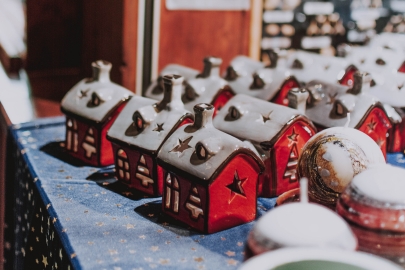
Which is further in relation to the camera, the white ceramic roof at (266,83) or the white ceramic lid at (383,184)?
the white ceramic roof at (266,83)

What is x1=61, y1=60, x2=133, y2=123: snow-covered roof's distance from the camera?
1.69 m

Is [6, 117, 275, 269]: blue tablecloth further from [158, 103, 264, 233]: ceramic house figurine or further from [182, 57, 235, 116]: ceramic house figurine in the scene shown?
[182, 57, 235, 116]: ceramic house figurine

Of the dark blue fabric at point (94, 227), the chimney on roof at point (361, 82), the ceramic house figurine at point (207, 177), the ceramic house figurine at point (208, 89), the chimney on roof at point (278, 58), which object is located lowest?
the dark blue fabric at point (94, 227)

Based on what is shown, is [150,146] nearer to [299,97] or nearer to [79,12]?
[299,97]

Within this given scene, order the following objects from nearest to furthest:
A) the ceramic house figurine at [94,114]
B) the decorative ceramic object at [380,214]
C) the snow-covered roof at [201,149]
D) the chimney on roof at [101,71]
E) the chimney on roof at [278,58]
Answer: the decorative ceramic object at [380,214] → the snow-covered roof at [201,149] → the ceramic house figurine at [94,114] → the chimney on roof at [101,71] → the chimney on roof at [278,58]

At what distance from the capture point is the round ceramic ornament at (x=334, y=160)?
48.0 inches

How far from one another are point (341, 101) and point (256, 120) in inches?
11.5

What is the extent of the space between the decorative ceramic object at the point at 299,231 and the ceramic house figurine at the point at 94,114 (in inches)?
34.5

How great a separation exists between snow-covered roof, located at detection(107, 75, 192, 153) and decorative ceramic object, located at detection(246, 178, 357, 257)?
577 mm

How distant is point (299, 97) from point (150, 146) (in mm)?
454

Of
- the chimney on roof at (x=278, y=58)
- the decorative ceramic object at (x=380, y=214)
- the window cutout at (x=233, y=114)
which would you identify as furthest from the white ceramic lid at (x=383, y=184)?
the chimney on roof at (x=278, y=58)

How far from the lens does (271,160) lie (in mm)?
1451

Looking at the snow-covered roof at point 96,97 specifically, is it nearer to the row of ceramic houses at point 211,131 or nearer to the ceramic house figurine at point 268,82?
the row of ceramic houses at point 211,131

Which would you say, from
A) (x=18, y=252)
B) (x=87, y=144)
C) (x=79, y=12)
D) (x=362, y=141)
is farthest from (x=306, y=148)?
(x=79, y=12)
